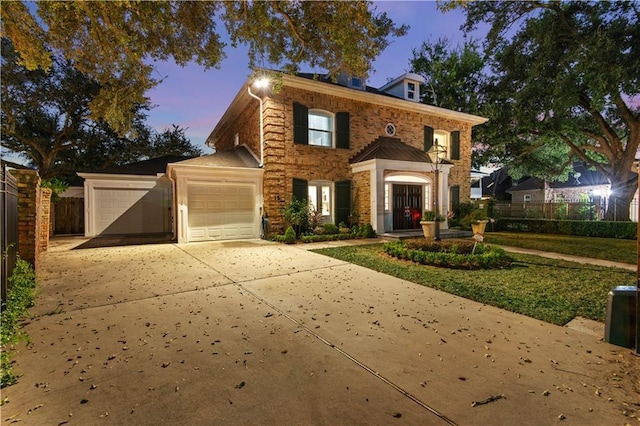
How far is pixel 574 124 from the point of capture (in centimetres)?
1520

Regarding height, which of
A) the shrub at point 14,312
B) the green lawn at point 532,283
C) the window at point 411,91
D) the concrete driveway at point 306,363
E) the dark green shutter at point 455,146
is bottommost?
the concrete driveway at point 306,363

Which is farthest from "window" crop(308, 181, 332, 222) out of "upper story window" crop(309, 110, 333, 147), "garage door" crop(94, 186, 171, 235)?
"garage door" crop(94, 186, 171, 235)

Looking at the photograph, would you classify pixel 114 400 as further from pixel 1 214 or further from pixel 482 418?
pixel 1 214

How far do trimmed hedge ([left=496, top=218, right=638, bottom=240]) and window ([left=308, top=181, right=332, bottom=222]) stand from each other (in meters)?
9.06

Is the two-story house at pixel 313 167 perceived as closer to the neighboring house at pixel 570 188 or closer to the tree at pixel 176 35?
the tree at pixel 176 35

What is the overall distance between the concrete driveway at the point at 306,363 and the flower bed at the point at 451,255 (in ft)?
6.96

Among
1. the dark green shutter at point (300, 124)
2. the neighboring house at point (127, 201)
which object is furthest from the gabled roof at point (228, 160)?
the neighboring house at point (127, 201)

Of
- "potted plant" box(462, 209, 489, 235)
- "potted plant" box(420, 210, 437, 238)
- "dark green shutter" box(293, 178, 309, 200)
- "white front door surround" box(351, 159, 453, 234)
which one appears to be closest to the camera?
"potted plant" box(420, 210, 437, 238)

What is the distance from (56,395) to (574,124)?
69.6ft

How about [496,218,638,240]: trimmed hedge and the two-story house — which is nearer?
the two-story house

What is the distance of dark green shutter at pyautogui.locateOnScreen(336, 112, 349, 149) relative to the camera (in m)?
12.2

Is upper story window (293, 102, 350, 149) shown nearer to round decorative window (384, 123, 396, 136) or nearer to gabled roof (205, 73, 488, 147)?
gabled roof (205, 73, 488, 147)

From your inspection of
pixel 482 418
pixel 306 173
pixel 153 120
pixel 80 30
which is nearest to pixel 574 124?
pixel 306 173

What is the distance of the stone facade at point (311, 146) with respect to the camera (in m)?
11.0
